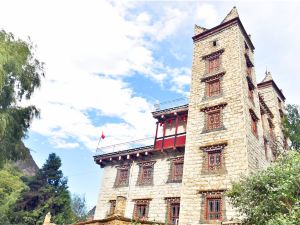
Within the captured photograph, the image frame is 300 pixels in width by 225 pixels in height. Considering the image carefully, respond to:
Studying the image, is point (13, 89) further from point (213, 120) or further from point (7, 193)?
point (7, 193)

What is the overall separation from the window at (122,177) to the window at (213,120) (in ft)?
27.0

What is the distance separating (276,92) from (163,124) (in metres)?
13.1

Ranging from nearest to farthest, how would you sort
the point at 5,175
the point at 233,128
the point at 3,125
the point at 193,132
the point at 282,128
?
1. the point at 3,125
2. the point at 233,128
3. the point at 193,132
4. the point at 282,128
5. the point at 5,175

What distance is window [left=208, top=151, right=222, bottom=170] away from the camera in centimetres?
1661

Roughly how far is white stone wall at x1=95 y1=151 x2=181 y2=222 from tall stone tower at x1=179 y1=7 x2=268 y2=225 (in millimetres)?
2474

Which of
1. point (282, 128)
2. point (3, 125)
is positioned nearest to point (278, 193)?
point (3, 125)

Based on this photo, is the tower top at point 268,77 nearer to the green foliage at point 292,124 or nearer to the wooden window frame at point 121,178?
the green foliage at point 292,124

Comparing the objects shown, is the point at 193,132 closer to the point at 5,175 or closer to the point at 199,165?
the point at 199,165

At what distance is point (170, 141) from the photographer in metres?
20.9

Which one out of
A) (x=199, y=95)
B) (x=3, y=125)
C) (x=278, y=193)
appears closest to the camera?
(x=278, y=193)

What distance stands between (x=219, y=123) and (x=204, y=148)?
1.93 meters

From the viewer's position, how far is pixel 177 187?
1873 centimetres

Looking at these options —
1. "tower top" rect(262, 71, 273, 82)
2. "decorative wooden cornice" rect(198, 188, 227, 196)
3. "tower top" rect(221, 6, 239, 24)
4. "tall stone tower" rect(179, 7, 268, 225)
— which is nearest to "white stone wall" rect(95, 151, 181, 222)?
"tall stone tower" rect(179, 7, 268, 225)

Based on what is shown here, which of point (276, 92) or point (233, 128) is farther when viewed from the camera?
point (276, 92)
